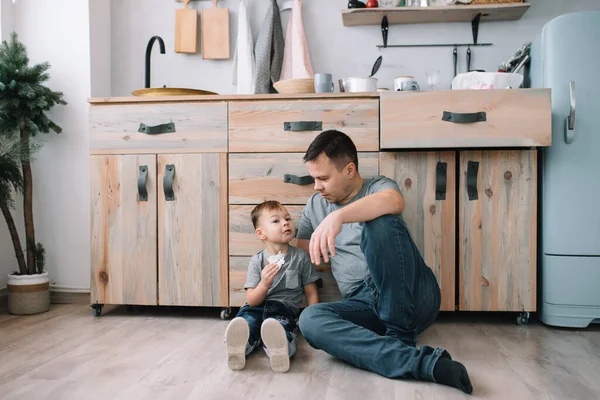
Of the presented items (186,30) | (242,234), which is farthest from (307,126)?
(186,30)

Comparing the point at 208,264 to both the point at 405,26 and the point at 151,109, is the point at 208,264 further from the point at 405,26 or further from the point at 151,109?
the point at 405,26

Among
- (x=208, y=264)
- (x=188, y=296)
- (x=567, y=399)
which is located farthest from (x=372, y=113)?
(x=567, y=399)

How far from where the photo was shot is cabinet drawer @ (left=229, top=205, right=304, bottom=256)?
6.81 feet

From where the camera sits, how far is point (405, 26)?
2.60 metres

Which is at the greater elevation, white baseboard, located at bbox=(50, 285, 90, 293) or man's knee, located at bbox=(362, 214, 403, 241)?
man's knee, located at bbox=(362, 214, 403, 241)

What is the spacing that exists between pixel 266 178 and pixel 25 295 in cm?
115

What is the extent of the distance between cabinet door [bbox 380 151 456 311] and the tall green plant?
1.46 m

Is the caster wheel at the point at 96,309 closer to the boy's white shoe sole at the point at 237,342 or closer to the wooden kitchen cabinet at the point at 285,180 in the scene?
the wooden kitchen cabinet at the point at 285,180

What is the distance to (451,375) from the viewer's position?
1.31 meters

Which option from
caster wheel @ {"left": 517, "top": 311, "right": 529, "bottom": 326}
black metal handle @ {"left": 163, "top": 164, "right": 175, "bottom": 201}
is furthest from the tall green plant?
caster wheel @ {"left": 517, "top": 311, "right": 529, "bottom": 326}

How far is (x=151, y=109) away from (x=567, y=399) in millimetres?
1716

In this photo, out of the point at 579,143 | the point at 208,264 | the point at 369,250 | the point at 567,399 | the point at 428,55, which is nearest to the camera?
the point at 567,399

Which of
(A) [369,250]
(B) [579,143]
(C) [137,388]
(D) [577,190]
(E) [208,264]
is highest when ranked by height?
(B) [579,143]

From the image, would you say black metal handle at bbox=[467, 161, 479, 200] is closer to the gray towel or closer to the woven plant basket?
the gray towel
